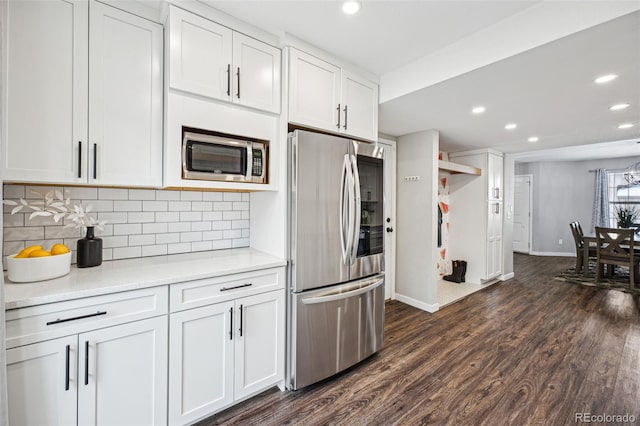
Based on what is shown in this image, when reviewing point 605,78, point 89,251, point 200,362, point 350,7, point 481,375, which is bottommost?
point 481,375

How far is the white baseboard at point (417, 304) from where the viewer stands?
3.65 m

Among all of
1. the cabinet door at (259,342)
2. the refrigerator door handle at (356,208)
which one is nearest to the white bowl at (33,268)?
the cabinet door at (259,342)

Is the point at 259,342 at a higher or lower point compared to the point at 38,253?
lower

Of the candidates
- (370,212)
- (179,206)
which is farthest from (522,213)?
(179,206)

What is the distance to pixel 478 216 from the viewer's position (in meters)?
4.91

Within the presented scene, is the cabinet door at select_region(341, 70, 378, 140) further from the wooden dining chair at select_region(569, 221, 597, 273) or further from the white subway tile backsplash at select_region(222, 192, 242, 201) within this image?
the wooden dining chair at select_region(569, 221, 597, 273)

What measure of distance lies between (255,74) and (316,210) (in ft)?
3.45

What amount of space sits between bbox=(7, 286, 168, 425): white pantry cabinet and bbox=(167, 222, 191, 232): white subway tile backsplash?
755mm

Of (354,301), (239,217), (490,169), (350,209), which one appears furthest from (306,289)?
(490,169)

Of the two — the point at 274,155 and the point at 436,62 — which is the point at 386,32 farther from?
the point at 274,155

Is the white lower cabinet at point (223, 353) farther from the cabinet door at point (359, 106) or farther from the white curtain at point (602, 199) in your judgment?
the white curtain at point (602, 199)

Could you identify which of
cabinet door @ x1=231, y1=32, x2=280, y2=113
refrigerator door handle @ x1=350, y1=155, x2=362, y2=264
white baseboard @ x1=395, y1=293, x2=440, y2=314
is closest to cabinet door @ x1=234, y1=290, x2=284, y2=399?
refrigerator door handle @ x1=350, y1=155, x2=362, y2=264

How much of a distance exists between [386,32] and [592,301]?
483cm

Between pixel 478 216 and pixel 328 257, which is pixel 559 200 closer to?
pixel 478 216
